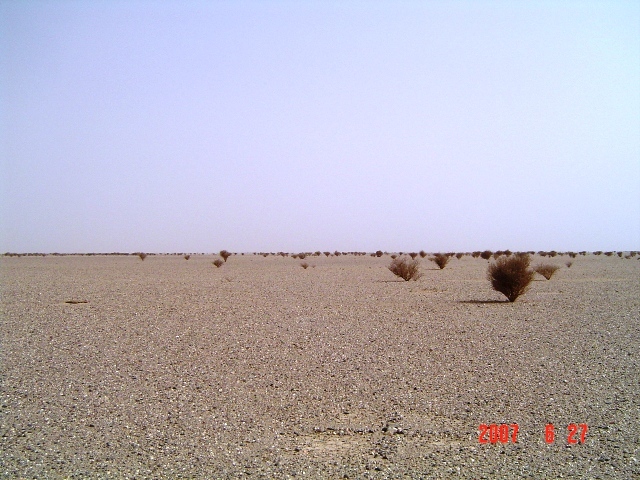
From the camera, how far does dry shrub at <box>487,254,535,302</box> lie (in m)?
25.6

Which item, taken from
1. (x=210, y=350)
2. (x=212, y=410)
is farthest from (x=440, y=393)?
(x=210, y=350)

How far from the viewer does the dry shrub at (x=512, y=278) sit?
2559cm
